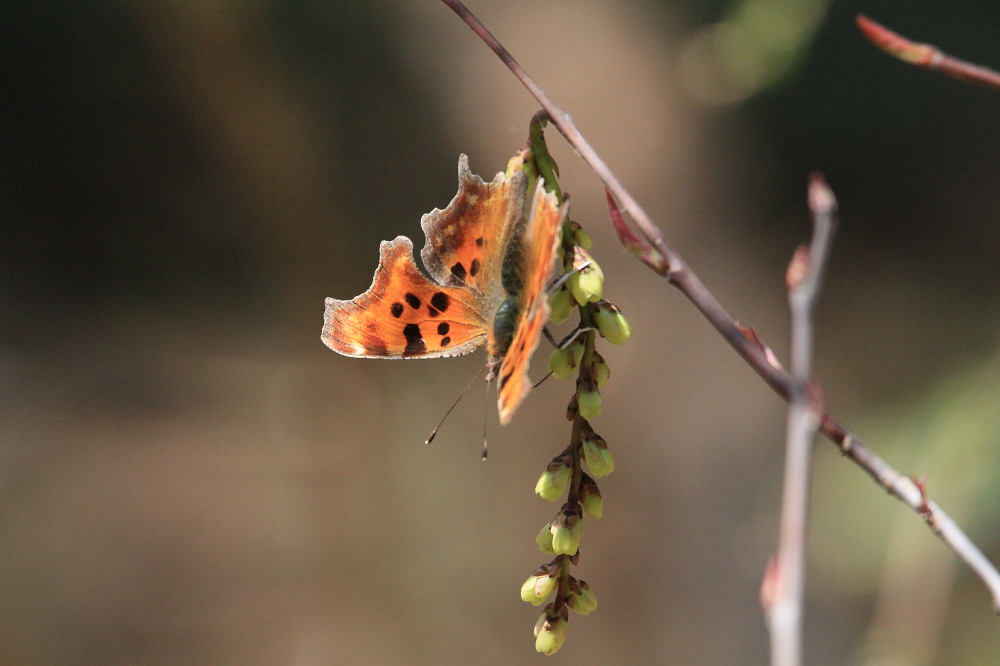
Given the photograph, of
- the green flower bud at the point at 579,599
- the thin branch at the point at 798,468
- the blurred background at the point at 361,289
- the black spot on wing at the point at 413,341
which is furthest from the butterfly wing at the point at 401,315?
the blurred background at the point at 361,289

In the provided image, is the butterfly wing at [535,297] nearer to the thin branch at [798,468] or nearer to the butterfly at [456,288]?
the butterfly at [456,288]

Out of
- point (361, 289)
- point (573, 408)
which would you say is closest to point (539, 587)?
point (573, 408)

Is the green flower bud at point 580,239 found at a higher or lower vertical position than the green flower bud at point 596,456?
higher

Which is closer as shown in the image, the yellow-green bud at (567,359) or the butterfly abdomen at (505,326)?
the yellow-green bud at (567,359)

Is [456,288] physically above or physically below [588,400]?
above

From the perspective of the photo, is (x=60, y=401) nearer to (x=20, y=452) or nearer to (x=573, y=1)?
(x=20, y=452)

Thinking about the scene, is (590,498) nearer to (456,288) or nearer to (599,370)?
(599,370)
